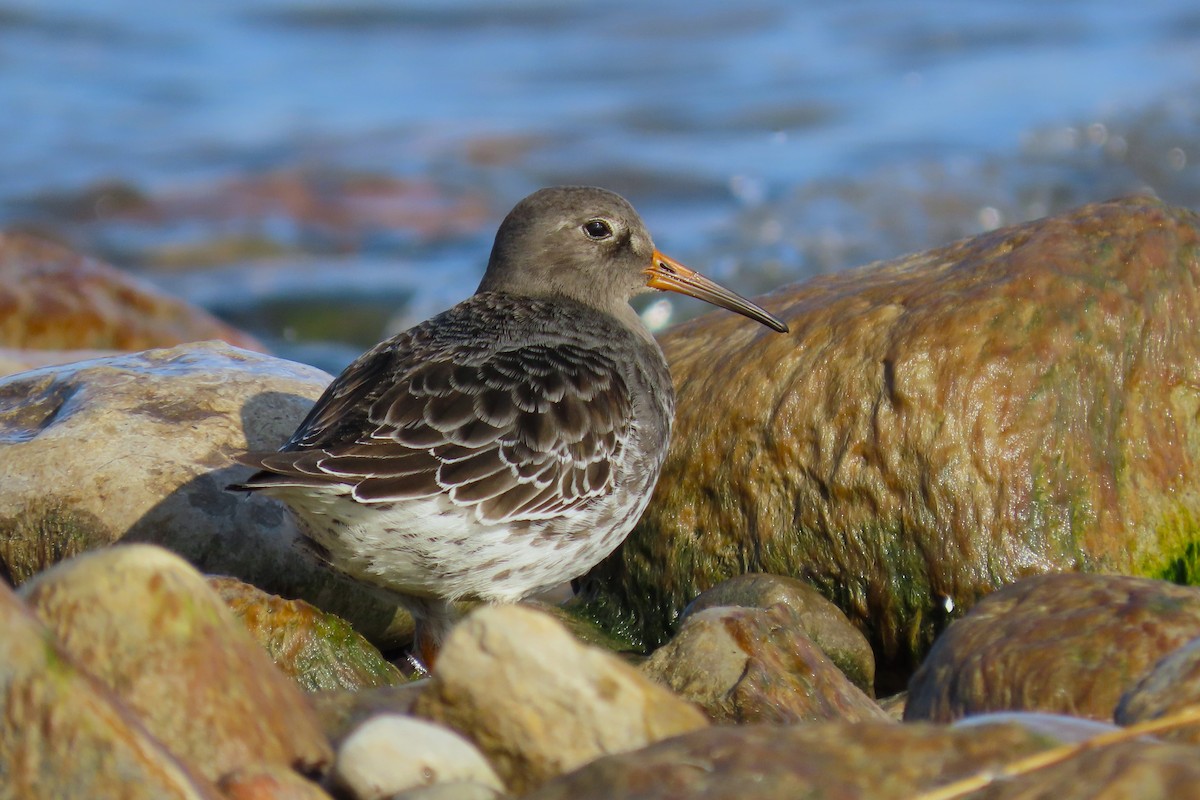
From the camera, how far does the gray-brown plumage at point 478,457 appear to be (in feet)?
16.8

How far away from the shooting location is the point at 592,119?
1805 centimetres

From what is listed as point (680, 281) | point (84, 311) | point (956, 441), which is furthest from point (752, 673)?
point (84, 311)

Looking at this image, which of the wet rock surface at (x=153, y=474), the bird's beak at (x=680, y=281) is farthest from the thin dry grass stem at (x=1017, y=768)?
the bird's beak at (x=680, y=281)

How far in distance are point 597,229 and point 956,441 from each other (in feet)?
6.01

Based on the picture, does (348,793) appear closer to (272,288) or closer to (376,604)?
(376,604)

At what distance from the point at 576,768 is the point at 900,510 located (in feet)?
8.70

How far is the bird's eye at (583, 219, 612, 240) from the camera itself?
260 inches

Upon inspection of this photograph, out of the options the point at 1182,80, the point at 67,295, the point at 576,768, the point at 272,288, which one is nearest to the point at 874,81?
the point at 1182,80

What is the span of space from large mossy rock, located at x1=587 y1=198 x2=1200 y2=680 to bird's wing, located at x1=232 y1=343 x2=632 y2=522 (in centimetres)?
71

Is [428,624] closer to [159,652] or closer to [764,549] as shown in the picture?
[764,549]

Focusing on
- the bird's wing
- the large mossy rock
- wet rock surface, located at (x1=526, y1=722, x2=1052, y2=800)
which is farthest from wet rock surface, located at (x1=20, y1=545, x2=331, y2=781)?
the large mossy rock

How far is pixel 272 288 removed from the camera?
13.4 meters

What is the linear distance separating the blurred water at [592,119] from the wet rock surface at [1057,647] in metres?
7.95

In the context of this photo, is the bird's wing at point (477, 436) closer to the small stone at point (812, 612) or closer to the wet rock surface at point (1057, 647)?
the small stone at point (812, 612)
